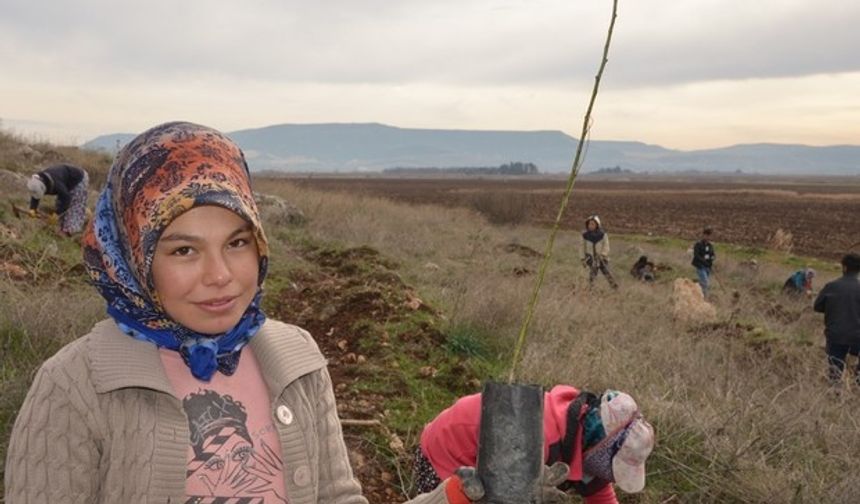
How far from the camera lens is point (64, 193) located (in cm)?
848

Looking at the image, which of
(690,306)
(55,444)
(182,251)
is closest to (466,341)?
(182,251)

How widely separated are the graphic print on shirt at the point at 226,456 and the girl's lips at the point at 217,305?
18 cm

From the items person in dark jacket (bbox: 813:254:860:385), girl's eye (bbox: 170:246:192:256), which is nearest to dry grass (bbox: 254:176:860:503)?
person in dark jacket (bbox: 813:254:860:385)

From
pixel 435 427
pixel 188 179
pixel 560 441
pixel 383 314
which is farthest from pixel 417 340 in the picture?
pixel 188 179

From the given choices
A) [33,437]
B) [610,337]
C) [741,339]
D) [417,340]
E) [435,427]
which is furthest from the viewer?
[741,339]

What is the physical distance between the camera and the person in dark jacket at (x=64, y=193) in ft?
27.1

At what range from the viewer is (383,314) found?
19.6 ft

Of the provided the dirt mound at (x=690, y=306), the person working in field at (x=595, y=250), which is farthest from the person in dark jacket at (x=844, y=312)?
the person working in field at (x=595, y=250)

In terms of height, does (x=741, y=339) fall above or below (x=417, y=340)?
below

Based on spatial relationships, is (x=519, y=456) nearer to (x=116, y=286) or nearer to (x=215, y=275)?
(x=215, y=275)

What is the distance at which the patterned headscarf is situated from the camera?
1308mm

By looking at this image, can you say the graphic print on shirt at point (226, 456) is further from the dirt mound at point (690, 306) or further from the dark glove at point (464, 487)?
the dirt mound at point (690, 306)

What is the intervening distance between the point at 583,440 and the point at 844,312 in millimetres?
5922

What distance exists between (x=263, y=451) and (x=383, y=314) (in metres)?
4.54
